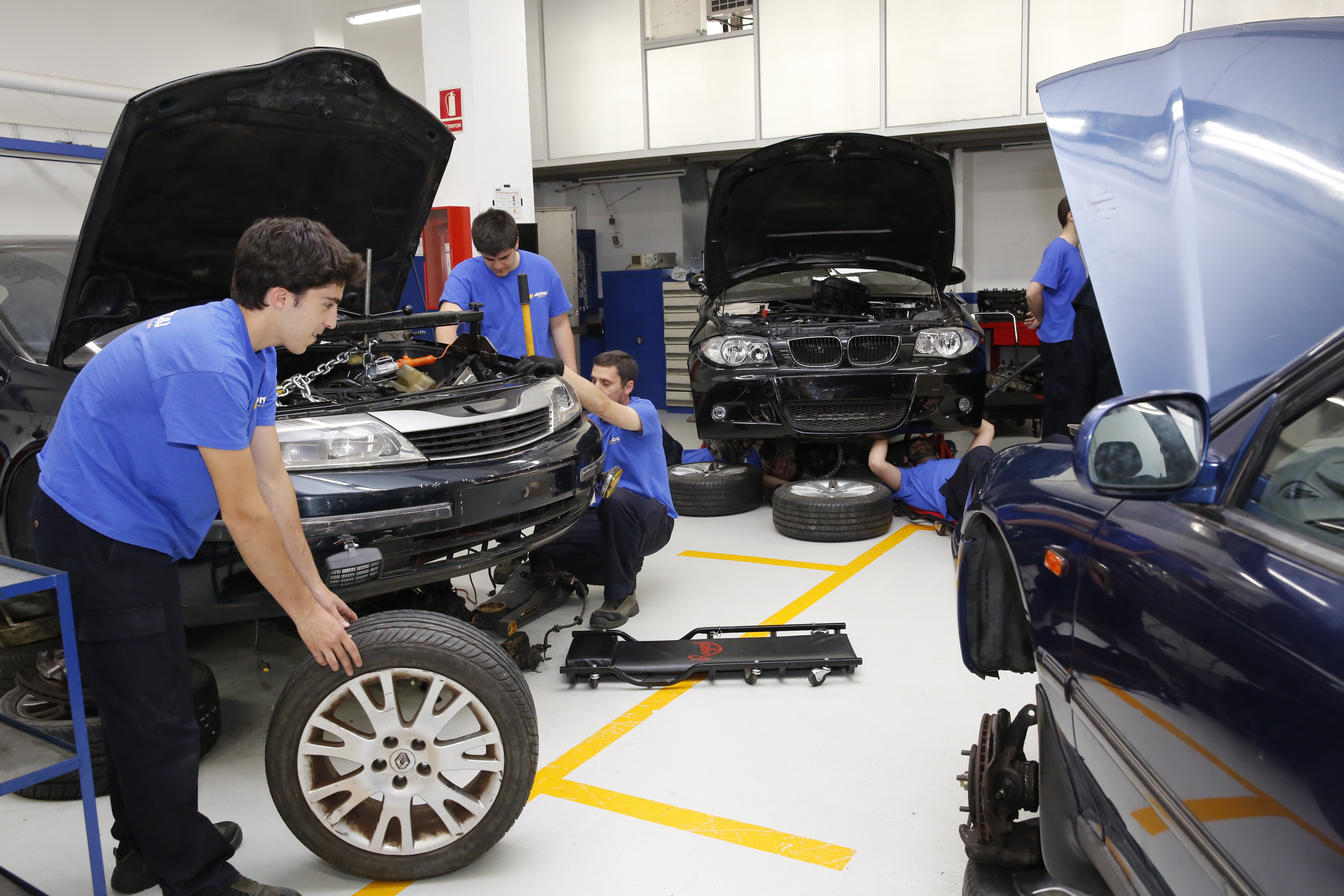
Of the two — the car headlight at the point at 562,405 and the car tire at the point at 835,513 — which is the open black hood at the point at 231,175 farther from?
the car tire at the point at 835,513

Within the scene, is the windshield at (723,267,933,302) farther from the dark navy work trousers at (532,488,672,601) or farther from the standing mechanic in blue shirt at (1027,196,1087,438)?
the dark navy work trousers at (532,488,672,601)

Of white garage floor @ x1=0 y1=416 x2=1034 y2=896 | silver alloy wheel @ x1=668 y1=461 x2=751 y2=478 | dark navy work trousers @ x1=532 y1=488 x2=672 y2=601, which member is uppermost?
dark navy work trousers @ x1=532 y1=488 x2=672 y2=601

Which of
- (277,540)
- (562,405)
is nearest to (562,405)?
(562,405)

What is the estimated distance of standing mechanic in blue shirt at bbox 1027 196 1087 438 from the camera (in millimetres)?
6000

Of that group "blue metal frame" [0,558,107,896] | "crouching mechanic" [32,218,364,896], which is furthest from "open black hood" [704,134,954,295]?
"blue metal frame" [0,558,107,896]

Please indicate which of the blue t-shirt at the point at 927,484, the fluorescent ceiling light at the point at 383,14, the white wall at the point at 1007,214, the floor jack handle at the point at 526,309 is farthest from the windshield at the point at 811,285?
the fluorescent ceiling light at the point at 383,14

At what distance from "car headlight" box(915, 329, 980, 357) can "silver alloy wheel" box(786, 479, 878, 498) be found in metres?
0.83

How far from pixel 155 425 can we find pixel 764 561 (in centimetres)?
346

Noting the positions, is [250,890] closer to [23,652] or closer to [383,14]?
[23,652]

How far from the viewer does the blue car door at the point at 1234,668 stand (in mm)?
992

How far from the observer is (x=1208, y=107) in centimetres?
203

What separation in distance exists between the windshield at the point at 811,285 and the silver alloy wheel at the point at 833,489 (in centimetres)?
140

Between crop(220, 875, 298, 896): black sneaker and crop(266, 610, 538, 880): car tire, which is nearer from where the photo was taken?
crop(220, 875, 298, 896): black sneaker

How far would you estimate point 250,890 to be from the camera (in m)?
2.14
